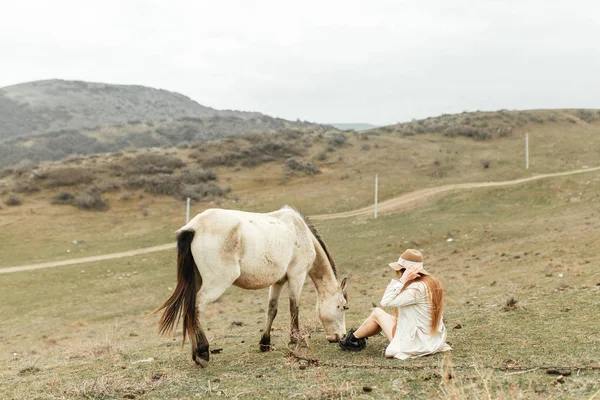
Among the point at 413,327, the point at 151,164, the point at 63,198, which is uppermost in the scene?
the point at 151,164

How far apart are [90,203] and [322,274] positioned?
23790 mm

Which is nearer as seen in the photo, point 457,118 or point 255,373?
point 255,373

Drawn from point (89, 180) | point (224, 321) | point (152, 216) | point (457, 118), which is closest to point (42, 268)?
point (152, 216)

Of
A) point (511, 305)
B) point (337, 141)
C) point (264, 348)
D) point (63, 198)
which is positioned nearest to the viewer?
point (264, 348)

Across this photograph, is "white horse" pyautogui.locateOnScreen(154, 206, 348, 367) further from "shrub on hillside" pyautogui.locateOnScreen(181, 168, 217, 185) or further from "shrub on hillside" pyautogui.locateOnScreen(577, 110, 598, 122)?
"shrub on hillside" pyautogui.locateOnScreen(577, 110, 598, 122)

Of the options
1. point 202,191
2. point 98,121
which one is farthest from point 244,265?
point 98,121

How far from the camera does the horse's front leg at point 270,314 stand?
Result: 760 cm

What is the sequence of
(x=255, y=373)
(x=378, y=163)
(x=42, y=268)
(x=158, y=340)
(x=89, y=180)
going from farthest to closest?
1. (x=378, y=163)
2. (x=89, y=180)
3. (x=42, y=268)
4. (x=158, y=340)
5. (x=255, y=373)

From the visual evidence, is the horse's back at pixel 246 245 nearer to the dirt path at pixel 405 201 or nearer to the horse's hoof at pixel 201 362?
the horse's hoof at pixel 201 362

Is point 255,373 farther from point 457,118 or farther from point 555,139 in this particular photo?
point 457,118

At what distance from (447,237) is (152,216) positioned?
15.9m

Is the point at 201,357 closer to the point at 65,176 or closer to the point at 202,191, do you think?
the point at 202,191

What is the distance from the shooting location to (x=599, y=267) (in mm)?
11414

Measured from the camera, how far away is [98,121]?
104 m
